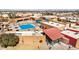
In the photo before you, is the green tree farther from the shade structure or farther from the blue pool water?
the shade structure

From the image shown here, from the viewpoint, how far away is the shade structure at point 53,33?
4.49m

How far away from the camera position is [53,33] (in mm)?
4492

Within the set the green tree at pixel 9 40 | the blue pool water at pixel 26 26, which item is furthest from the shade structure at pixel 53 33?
the green tree at pixel 9 40

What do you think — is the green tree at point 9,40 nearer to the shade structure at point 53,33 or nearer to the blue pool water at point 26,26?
the blue pool water at point 26,26

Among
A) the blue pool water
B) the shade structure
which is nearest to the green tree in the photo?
the blue pool water

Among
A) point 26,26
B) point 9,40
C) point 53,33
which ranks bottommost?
point 9,40

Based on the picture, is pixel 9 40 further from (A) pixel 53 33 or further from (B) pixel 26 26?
(A) pixel 53 33

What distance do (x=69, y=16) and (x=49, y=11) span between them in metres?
0.38

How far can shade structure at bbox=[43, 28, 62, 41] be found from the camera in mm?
4492

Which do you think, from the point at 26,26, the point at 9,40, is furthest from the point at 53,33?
the point at 9,40

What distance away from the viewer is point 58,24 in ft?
14.9
